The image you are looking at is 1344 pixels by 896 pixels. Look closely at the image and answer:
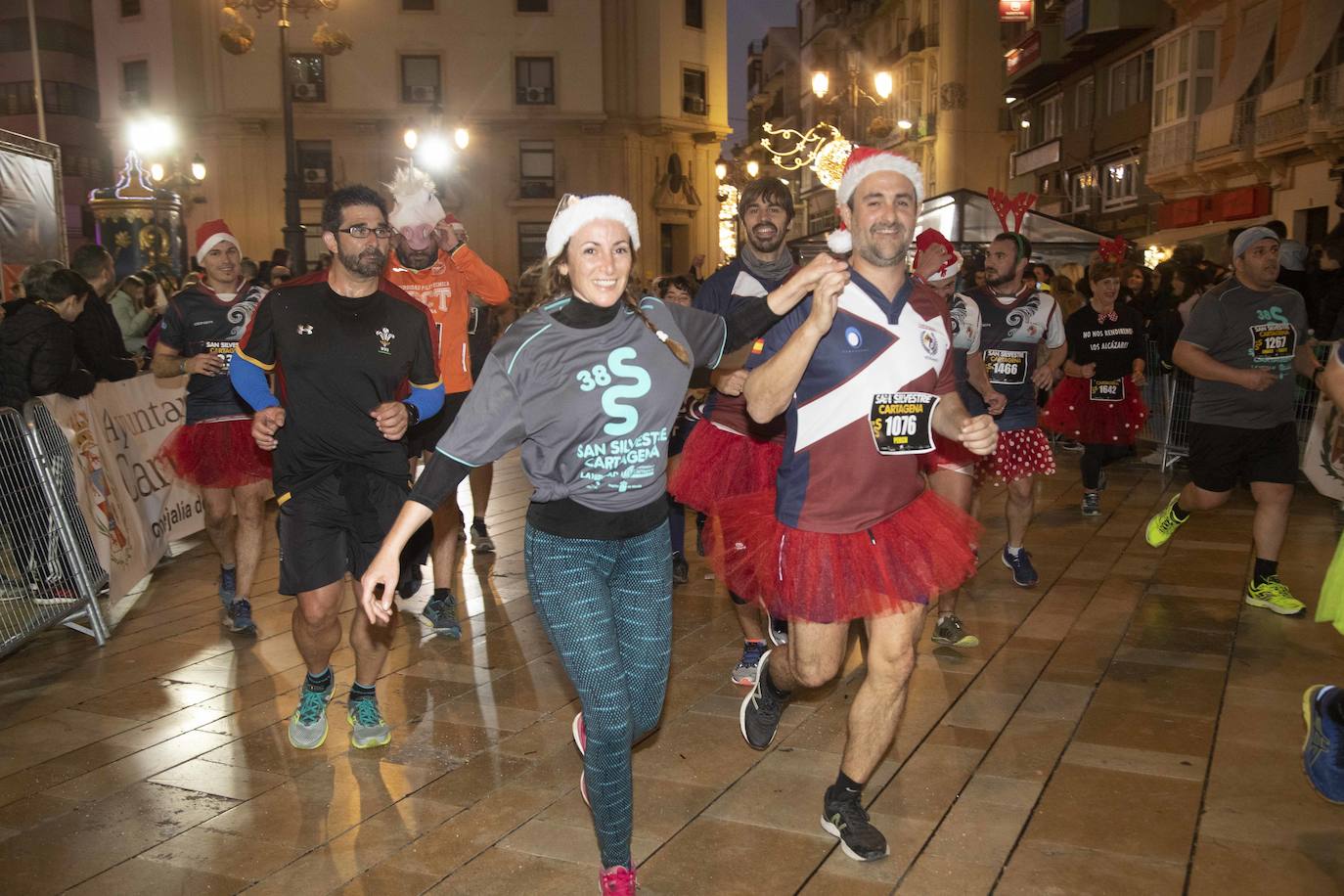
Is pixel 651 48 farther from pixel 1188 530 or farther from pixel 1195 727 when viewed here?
pixel 1195 727

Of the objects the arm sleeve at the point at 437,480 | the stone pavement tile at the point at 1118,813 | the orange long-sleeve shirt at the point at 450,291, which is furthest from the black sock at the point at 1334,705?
the orange long-sleeve shirt at the point at 450,291

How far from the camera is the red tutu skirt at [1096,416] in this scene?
10.2 meters

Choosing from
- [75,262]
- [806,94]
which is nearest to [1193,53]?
[75,262]

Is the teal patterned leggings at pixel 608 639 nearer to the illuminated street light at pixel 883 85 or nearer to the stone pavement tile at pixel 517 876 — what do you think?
the stone pavement tile at pixel 517 876

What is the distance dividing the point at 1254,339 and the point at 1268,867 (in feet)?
12.4

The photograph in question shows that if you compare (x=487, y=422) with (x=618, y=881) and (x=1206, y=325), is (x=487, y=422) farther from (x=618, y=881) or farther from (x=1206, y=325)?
(x=1206, y=325)

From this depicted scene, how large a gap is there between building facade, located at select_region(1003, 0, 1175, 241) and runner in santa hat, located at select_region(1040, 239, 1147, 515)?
21.7 m

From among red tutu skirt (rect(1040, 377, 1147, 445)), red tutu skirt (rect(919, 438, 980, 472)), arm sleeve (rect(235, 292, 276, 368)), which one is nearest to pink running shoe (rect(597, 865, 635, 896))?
red tutu skirt (rect(919, 438, 980, 472))

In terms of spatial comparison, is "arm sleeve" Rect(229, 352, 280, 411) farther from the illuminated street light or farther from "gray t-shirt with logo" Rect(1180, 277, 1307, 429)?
the illuminated street light

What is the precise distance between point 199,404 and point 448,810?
3469mm

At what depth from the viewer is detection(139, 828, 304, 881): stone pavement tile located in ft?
12.9

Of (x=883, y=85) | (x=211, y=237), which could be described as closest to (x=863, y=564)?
(x=211, y=237)

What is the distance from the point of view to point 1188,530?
9250 millimetres

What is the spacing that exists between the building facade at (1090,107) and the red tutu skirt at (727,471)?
27.8 m
